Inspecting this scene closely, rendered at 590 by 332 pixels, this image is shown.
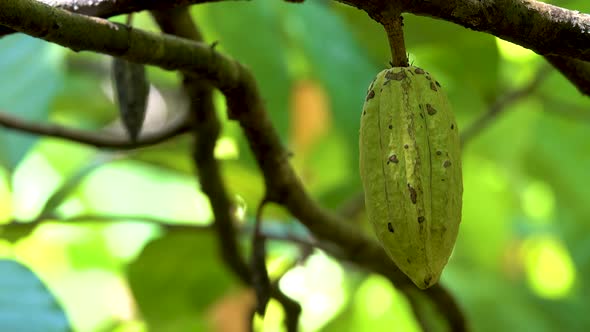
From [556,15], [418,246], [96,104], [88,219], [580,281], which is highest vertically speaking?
[556,15]

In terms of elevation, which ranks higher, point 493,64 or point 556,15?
point 556,15

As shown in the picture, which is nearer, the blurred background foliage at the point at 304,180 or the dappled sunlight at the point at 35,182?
the blurred background foliage at the point at 304,180

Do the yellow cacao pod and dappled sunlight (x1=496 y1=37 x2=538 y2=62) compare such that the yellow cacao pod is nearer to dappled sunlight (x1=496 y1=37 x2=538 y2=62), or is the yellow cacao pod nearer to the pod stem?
the pod stem

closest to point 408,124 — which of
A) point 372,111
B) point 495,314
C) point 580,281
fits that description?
point 372,111

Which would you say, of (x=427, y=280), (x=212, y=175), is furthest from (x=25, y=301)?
(x=427, y=280)

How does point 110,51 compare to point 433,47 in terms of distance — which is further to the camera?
point 433,47

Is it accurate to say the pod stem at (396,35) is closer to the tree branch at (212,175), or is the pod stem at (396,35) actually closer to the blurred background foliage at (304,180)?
the tree branch at (212,175)

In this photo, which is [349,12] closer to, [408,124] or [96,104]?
[96,104]

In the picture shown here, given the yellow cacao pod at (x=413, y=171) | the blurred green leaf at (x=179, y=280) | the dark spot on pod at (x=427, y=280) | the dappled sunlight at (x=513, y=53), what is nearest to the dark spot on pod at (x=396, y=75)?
the yellow cacao pod at (x=413, y=171)
